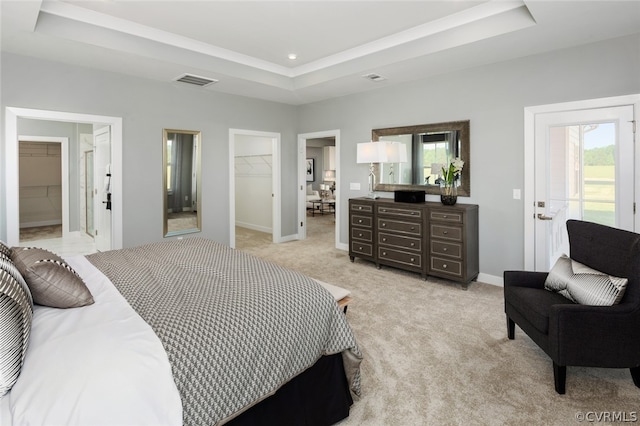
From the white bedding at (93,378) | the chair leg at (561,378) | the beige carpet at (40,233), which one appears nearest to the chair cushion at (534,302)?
the chair leg at (561,378)

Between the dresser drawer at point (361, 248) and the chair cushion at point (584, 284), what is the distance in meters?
2.51

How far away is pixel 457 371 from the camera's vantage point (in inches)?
91.0

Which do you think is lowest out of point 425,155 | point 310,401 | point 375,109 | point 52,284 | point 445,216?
point 310,401

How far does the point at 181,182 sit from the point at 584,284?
480 centimetres

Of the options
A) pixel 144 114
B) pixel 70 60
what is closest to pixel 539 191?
pixel 144 114

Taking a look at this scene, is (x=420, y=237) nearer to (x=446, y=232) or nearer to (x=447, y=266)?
(x=446, y=232)

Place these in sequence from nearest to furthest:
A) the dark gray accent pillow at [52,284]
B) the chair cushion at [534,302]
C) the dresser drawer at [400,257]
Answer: the dark gray accent pillow at [52,284] < the chair cushion at [534,302] < the dresser drawer at [400,257]

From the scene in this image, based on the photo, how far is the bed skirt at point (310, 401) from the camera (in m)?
1.56

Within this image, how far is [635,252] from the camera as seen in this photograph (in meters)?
2.00

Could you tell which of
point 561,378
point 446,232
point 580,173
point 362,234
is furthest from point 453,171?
point 561,378

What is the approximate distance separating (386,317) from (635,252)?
1845 millimetres

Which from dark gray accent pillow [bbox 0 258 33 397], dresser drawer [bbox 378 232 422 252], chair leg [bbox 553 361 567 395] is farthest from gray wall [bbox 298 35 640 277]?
dark gray accent pillow [bbox 0 258 33 397]

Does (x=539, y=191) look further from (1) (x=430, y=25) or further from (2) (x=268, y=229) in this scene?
(2) (x=268, y=229)

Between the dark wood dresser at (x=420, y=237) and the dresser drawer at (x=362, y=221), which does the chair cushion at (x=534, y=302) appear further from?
the dresser drawer at (x=362, y=221)
